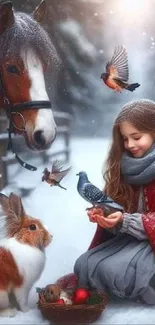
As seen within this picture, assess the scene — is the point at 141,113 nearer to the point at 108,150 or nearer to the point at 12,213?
the point at 108,150

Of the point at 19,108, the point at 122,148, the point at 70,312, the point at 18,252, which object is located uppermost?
the point at 19,108

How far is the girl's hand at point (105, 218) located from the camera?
163 cm

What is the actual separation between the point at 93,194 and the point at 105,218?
3.8 inches

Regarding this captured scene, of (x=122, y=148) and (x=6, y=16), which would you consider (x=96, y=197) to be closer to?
(x=122, y=148)

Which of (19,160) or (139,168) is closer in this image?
(139,168)

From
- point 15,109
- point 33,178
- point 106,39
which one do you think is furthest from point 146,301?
point 106,39

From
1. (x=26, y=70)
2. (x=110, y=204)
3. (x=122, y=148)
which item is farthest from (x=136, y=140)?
(x=26, y=70)

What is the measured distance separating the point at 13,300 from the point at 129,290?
0.43m

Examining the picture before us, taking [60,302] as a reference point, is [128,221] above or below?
above

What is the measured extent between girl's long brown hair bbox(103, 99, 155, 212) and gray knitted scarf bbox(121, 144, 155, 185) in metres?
0.03

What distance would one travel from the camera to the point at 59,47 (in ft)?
5.61

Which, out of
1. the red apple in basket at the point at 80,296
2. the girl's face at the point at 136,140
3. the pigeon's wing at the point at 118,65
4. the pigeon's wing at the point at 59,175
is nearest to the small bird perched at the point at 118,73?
the pigeon's wing at the point at 118,65

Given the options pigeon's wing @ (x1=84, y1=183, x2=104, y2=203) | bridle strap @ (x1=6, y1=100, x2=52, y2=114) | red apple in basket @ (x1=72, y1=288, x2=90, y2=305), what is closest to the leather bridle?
bridle strap @ (x1=6, y1=100, x2=52, y2=114)

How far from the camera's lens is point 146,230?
1636 mm
